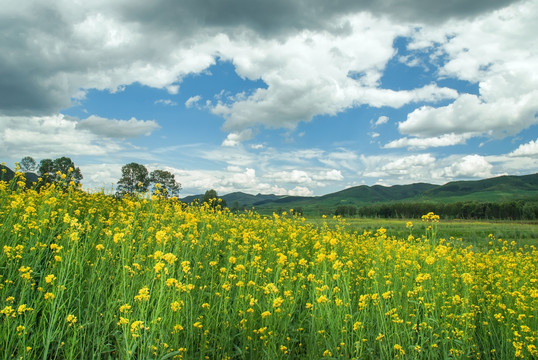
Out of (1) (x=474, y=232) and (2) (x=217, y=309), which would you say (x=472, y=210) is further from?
(2) (x=217, y=309)

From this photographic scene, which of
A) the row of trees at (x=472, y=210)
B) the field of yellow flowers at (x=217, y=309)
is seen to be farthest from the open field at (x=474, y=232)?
the row of trees at (x=472, y=210)

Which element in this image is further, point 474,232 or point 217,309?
point 474,232

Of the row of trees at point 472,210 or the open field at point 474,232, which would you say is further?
the row of trees at point 472,210

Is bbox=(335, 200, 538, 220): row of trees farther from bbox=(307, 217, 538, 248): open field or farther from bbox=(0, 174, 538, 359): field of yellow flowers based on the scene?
bbox=(0, 174, 538, 359): field of yellow flowers

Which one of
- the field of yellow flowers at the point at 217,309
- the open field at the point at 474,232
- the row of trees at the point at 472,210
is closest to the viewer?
the field of yellow flowers at the point at 217,309

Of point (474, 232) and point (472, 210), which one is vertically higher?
point (472, 210)

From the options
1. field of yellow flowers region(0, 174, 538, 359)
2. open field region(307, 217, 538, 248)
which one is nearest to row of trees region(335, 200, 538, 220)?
open field region(307, 217, 538, 248)

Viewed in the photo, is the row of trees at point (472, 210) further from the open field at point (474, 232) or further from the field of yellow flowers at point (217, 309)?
the field of yellow flowers at point (217, 309)

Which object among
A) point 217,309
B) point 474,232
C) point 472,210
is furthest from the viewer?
point 472,210

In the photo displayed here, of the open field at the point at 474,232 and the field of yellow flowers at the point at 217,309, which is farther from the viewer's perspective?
the open field at the point at 474,232

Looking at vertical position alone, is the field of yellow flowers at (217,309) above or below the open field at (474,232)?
above

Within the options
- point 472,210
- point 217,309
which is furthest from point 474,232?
point 472,210

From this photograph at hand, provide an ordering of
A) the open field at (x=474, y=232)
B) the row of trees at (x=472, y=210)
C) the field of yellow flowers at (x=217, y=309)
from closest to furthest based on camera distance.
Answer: the field of yellow flowers at (x=217, y=309), the open field at (x=474, y=232), the row of trees at (x=472, y=210)

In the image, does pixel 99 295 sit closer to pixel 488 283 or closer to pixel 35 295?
pixel 35 295
